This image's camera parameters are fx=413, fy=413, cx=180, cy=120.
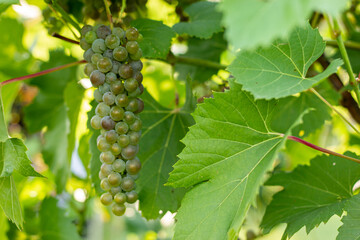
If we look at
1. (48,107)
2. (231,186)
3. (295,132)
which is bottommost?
(48,107)

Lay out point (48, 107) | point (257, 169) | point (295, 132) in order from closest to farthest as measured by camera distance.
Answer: point (257, 169) < point (295, 132) < point (48, 107)

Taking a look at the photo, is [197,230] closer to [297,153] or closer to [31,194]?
[297,153]

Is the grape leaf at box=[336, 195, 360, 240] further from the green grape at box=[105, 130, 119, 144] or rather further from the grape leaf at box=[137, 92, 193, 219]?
the green grape at box=[105, 130, 119, 144]

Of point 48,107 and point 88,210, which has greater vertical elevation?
point 48,107

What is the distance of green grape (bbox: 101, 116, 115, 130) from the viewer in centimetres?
90

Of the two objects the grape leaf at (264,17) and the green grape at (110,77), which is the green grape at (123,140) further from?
the grape leaf at (264,17)

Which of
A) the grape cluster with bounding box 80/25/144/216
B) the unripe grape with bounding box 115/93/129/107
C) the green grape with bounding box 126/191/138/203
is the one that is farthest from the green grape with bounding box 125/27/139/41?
the green grape with bounding box 126/191/138/203

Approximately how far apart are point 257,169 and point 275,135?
0.09m

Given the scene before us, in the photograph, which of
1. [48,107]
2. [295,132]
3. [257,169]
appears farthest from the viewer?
[48,107]

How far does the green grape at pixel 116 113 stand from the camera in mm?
887

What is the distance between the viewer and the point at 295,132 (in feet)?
4.26

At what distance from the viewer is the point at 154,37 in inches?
41.5

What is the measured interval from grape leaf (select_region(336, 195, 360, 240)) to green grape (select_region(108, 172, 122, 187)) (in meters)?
0.47

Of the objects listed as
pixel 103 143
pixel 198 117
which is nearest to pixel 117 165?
pixel 103 143
